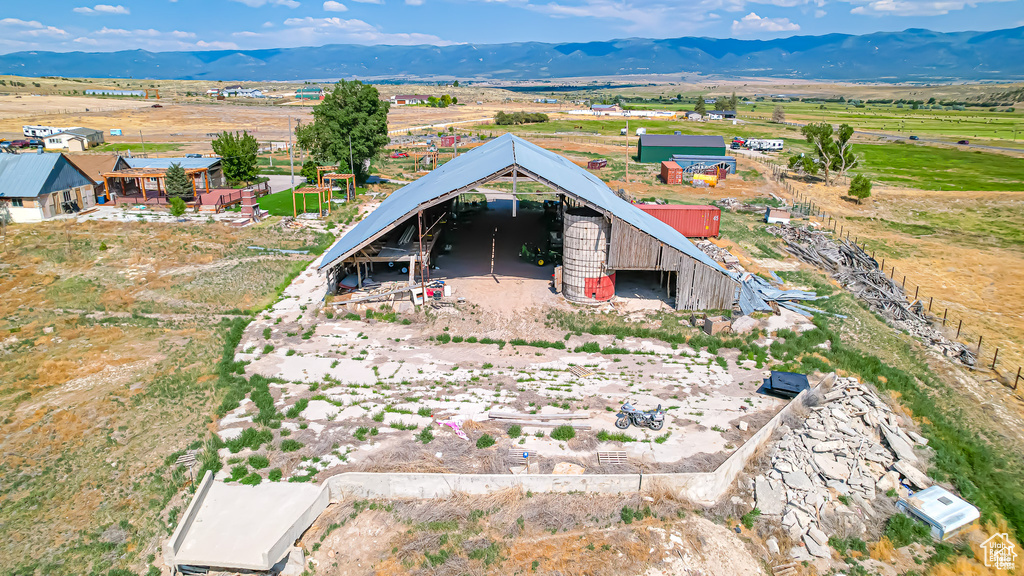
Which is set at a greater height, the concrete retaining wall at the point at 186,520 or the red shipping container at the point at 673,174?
the red shipping container at the point at 673,174

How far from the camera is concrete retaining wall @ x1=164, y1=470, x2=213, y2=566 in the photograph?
45.2ft

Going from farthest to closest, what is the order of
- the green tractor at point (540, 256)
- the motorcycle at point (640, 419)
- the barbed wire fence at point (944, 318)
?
1. the green tractor at point (540, 256)
2. the barbed wire fence at point (944, 318)
3. the motorcycle at point (640, 419)

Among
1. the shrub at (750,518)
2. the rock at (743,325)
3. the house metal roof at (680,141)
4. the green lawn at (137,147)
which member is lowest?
the shrub at (750,518)

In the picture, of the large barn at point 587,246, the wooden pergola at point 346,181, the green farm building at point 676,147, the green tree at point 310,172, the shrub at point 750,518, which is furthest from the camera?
the green farm building at point 676,147

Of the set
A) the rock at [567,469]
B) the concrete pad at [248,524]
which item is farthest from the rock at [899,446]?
the concrete pad at [248,524]

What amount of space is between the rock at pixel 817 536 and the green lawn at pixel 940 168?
6658cm

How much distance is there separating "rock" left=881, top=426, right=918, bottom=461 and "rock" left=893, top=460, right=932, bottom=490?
0.92 ft

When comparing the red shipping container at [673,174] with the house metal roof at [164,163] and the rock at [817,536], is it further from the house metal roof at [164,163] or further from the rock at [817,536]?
the rock at [817,536]

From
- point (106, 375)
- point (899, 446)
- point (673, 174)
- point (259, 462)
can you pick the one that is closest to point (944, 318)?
point (899, 446)

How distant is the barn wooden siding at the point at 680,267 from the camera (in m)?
29.6

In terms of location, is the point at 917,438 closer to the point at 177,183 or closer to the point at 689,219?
the point at 689,219

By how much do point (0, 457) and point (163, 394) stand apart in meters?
4.72

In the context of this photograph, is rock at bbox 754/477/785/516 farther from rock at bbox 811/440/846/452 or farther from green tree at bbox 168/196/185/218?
green tree at bbox 168/196/185/218

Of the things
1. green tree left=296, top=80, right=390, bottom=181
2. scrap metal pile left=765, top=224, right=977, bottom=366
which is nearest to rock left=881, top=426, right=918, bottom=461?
scrap metal pile left=765, top=224, right=977, bottom=366
